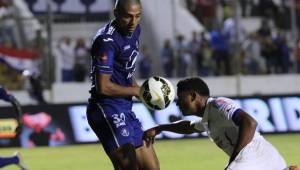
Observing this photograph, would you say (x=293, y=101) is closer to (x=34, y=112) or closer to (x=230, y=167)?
(x=34, y=112)

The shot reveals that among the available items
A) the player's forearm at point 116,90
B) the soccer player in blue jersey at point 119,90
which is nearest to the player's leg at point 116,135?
the soccer player in blue jersey at point 119,90

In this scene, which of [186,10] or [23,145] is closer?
[23,145]

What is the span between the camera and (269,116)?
19281mm

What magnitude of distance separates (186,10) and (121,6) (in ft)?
56.0

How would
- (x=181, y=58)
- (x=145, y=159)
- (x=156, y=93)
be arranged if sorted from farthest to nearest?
(x=181, y=58) < (x=145, y=159) < (x=156, y=93)

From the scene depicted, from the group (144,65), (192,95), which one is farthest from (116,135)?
(144,65)

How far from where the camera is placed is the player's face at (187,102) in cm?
777

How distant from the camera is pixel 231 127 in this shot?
307 inches

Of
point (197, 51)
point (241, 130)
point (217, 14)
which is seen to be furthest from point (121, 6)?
point (217, 14)

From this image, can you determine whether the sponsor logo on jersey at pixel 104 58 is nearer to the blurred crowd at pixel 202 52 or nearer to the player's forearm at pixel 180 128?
the player's forearm at pixel 180 128

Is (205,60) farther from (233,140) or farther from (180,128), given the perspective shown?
(233,140)

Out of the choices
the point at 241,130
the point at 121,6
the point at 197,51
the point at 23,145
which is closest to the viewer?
the point at 241,130

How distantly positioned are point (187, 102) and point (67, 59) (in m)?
14.4

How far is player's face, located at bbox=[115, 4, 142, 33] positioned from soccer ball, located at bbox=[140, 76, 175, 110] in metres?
0.56
